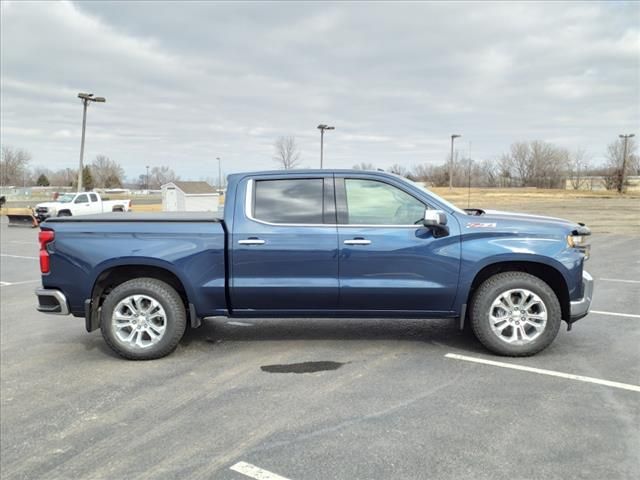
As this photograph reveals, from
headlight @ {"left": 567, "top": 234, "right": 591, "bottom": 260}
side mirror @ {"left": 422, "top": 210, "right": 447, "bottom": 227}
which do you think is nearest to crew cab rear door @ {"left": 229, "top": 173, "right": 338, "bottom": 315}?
side mirror @ {"left": 422, "top": 210, "right": 447, "bottom": 227}

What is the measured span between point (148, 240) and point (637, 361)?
477 cm

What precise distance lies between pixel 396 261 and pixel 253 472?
243cm

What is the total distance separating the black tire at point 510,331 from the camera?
4.77 m

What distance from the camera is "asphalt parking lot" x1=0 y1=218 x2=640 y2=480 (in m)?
3.09

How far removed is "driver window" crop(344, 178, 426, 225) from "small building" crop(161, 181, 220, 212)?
103 ft

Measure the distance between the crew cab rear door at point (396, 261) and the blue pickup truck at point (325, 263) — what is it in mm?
10

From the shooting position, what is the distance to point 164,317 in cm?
499

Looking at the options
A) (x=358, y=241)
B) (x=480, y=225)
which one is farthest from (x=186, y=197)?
(x=480, y=225)

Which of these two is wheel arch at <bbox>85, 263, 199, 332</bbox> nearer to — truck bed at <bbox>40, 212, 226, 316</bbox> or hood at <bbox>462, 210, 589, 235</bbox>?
truck bed at <bbox>40, 212, 226, 316</bbox>

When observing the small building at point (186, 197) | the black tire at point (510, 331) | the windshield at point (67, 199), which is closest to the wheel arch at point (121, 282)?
the black tire at point (510, 331)

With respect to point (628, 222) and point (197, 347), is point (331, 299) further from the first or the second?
point (628, 222)

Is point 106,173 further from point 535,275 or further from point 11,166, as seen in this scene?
point 535,275

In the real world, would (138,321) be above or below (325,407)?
above

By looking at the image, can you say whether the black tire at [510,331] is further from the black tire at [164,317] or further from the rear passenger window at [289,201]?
the black tire at [164,317]
